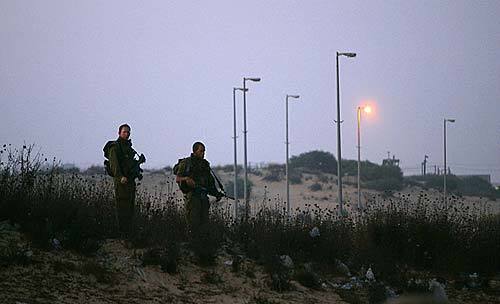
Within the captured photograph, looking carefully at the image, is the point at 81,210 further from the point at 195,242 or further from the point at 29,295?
the point at 29,295

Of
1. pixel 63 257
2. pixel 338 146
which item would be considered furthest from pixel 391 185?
pixel 63 257

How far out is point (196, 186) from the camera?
11.9m

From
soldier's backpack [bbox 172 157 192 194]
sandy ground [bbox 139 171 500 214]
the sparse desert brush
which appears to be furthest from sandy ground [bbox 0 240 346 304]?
sandy ground [bbox 139 171 500 214]

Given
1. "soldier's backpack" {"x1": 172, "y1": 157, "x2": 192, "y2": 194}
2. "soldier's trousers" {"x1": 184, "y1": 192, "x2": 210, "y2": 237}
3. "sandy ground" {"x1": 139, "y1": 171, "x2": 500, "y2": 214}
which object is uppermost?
"soldier's backpack" {"x1": 172, "y1": 157, "x2": 192, "y2": 194}

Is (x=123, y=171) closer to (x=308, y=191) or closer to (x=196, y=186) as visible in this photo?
(x=196, y=186)

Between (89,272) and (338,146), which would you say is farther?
(338,146)

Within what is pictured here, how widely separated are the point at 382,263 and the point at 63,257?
581 centimetres

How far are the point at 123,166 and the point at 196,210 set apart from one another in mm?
1578

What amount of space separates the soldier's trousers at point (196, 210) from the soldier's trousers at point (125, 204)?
3.29 feet

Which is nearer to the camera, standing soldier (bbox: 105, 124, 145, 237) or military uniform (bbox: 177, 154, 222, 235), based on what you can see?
standing soldier (bbox: 105, 124, 145, 237)

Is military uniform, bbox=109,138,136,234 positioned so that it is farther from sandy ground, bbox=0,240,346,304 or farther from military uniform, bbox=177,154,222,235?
military uniform, bbox=177,154,222,235

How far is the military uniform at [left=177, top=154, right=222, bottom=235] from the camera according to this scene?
38.9 ft

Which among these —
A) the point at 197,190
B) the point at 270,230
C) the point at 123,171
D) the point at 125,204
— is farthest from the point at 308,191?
the point at 123,171

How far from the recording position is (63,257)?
10.3 m
